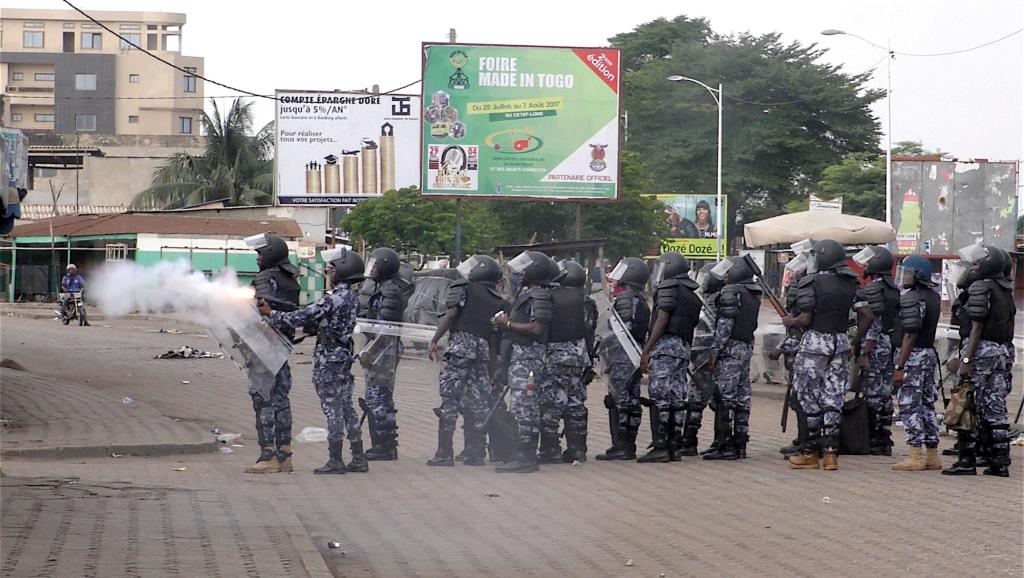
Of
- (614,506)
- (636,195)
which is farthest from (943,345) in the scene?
(636,195)

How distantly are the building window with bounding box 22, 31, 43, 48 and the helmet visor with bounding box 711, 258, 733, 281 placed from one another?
87.2 m

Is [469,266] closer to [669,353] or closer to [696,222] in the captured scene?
[669,353]

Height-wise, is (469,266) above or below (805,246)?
below

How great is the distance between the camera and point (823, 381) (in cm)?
1149

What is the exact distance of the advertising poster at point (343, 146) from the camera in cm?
3988

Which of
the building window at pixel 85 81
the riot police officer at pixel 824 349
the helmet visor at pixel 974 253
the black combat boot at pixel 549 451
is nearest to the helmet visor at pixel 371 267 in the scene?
the black combat boot at pixel 549 451

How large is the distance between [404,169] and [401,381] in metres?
21.0

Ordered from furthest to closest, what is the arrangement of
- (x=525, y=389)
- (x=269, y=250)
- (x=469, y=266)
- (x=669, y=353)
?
(x=669, y=353)
(x=469, y=266)
(x=525, y=389)
(x=269, y=250)

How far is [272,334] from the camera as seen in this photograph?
10.6 metres

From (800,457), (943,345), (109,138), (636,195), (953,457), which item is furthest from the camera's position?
(109,138)

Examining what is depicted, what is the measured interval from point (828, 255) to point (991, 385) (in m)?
1.81

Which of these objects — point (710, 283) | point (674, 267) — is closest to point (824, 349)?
point (674, 267)

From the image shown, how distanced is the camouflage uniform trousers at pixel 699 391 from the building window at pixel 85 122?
7485 cm

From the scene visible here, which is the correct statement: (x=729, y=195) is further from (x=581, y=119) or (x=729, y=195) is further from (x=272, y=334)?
(x=272, y=334)
